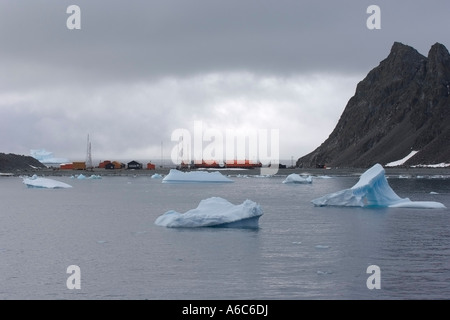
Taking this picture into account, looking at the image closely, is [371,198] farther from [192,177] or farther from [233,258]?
[192,177]

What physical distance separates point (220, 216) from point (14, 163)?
16360cm

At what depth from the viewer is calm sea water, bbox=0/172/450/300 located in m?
22.6

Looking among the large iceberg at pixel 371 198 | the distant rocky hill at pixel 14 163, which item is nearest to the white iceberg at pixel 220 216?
the large iceberg at pixel 371 198

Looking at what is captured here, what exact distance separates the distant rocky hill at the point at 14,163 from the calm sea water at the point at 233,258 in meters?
144

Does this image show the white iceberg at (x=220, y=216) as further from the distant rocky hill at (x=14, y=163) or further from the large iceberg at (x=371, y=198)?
the distant rocky hill at (x=14, y=163)

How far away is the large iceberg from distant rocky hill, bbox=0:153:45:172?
146 m

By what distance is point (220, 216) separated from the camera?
3775 centimetres

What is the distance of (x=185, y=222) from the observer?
38.8m

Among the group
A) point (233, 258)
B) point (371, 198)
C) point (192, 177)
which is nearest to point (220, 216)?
point (233, 258)

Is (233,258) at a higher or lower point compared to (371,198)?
lower

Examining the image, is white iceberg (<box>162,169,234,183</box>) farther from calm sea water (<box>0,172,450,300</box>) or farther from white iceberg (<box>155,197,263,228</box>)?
white iceberg (<box>155,197,263,228</box>)

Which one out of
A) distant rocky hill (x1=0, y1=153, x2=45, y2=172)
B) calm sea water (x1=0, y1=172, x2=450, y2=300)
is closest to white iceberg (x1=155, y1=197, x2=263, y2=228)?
calm sea water (x1=0, y1=172, x2=450, y2=300)

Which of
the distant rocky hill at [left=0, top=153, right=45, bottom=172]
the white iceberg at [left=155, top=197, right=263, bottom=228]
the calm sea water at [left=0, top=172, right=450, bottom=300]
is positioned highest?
the distant rocky hill at [left=0, top=153, right=45, bottom=172]
